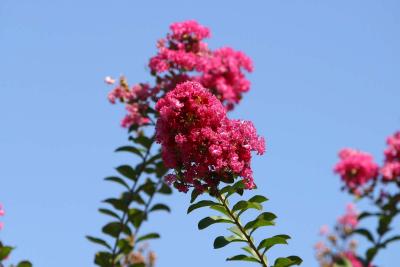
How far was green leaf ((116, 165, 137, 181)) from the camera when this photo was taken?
5059mm

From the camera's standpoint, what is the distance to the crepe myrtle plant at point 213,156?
2.99 meters

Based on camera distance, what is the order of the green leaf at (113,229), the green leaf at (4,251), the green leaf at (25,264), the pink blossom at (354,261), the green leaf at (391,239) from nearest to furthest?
the pink blossom at (354,261) → the green leaf at (391,239) → the green leaf at (25,264) → the green leaf at (4,251) → the green leaf at (113,229)

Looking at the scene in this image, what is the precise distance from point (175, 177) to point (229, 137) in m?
0.34

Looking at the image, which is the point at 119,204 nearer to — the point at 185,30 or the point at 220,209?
the point at 220,209

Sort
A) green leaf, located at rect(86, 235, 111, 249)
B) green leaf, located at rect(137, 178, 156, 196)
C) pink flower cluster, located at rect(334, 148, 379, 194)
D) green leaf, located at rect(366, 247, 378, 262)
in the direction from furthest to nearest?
1. pink flower cluster, located at rect(334, 148, 379, 194)
2. green leaf, located at rect(137, 178, 156, 196)
3. green leaf, located at rect(86, 235, 111, 249)
4. green leaf, located at rect(366, 247, 378, 262)

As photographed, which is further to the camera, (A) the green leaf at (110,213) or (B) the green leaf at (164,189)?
(B) the green leaf at (164,189)

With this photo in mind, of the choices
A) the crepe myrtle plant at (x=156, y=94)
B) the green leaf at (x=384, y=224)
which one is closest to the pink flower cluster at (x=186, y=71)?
the crepe myrtle plant at (x=156, y=94)

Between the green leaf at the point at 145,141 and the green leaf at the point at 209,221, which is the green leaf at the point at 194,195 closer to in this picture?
the green leaf at the point at 209,221

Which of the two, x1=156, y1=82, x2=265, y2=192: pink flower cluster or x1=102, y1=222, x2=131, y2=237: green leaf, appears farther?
x1=102, y1=222, x2=131, y2=237: green leaf

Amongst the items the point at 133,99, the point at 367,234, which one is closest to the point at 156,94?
the point at 133,99

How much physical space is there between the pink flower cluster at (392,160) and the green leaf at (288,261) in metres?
1.30

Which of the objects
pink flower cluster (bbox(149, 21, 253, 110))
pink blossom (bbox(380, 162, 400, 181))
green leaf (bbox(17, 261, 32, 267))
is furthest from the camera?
pink flower cluster (bbox(149, 21, 253, 110))

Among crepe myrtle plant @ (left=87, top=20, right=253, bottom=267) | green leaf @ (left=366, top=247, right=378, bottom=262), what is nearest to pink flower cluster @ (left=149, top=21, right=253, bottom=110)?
crepe myrtle plant @ (left=87, top=20, right=253, bottom=267)

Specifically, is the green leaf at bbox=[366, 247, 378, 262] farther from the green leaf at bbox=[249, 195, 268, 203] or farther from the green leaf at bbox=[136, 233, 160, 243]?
the green leaf at bbox=[136, 233, 160, 243]
